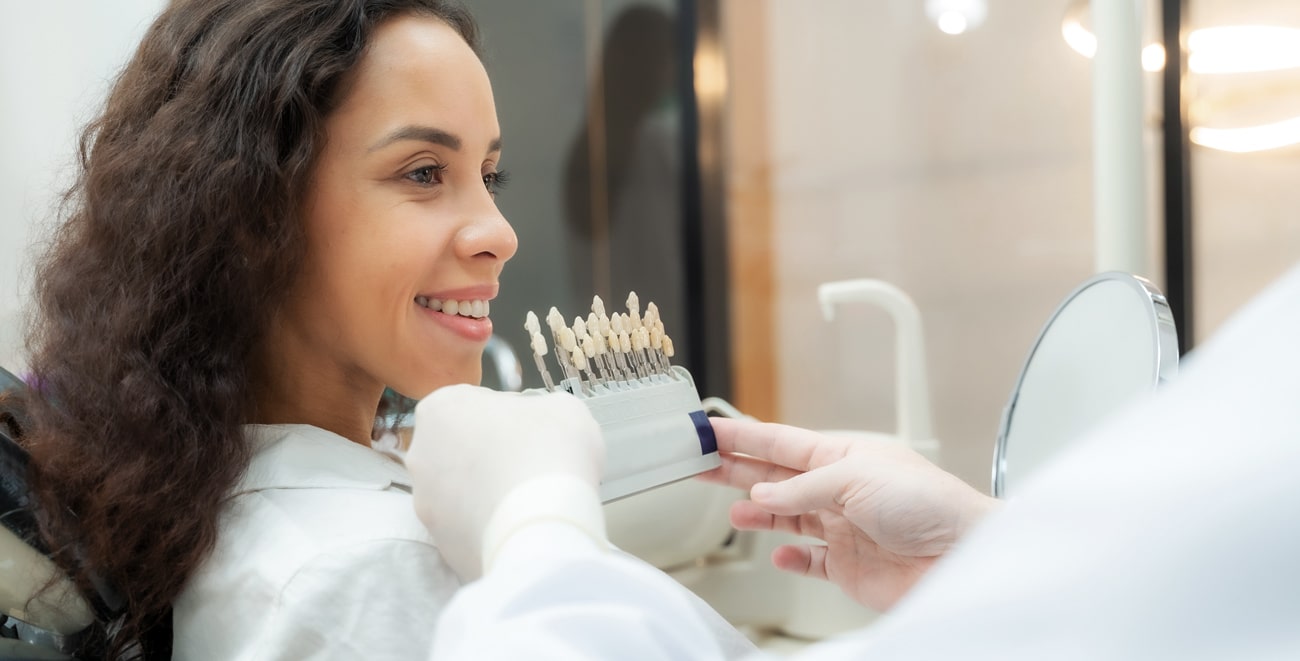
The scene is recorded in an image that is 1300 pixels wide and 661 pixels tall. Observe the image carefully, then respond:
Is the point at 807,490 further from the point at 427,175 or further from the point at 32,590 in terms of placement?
the point at 32,590

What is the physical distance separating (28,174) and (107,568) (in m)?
0.90

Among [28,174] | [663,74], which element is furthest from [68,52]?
[663,74]

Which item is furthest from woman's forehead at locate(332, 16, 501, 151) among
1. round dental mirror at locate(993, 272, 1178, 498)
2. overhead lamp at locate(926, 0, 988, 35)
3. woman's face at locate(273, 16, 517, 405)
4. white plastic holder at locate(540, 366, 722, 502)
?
overhead lamp at locate(926, 0, 988, 35)

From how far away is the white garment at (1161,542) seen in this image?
27 centimetres

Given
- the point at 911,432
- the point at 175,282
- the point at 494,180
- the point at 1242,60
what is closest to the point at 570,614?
the point at 175,282

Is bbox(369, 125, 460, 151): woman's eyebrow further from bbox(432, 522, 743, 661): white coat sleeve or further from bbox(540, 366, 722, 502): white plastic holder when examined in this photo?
bbox(432, 522, 743, 661): white coat sleeve

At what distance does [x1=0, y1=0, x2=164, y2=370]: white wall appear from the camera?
1.30 m

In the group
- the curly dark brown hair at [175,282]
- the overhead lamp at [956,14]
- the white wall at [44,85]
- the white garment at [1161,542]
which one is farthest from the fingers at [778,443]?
the overhead lamp at [956,14]

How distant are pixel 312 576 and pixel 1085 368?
0.67m

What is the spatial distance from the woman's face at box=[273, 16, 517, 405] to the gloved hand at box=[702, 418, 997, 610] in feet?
0.75

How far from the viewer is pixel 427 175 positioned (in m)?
0.80

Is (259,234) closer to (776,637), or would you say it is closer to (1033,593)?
(1033,593)

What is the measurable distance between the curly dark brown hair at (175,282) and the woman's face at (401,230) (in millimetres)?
23

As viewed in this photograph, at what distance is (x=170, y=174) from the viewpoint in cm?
73
